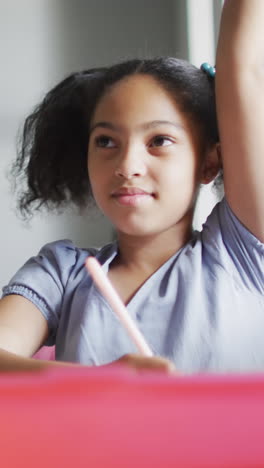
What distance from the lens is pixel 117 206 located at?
0.64 metres

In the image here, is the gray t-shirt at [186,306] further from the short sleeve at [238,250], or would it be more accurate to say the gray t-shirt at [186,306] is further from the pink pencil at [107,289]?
the pink pencil at [107,289]

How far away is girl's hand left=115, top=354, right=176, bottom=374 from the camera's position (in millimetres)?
308

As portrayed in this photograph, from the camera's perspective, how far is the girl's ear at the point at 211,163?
0.71m

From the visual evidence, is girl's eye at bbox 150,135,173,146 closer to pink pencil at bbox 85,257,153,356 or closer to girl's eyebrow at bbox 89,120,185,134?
girl's eyebrow at bbox 89,120,185,134

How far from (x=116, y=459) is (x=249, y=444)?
0.04 meters

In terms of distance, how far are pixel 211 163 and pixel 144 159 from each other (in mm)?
105

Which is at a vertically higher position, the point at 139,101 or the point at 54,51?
the point at 54,51

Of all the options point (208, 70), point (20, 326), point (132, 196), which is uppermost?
point (208, 70)

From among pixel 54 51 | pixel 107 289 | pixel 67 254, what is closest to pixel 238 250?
pixel 67 254

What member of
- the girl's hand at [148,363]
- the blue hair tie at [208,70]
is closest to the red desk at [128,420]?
the girl's hand at [148,363]

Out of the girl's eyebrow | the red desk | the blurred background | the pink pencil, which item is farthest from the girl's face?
the blurred background

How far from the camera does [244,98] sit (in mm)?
604

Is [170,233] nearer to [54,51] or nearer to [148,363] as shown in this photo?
[148,363]

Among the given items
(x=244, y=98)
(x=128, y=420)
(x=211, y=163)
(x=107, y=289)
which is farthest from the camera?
(x=211, y=163)
